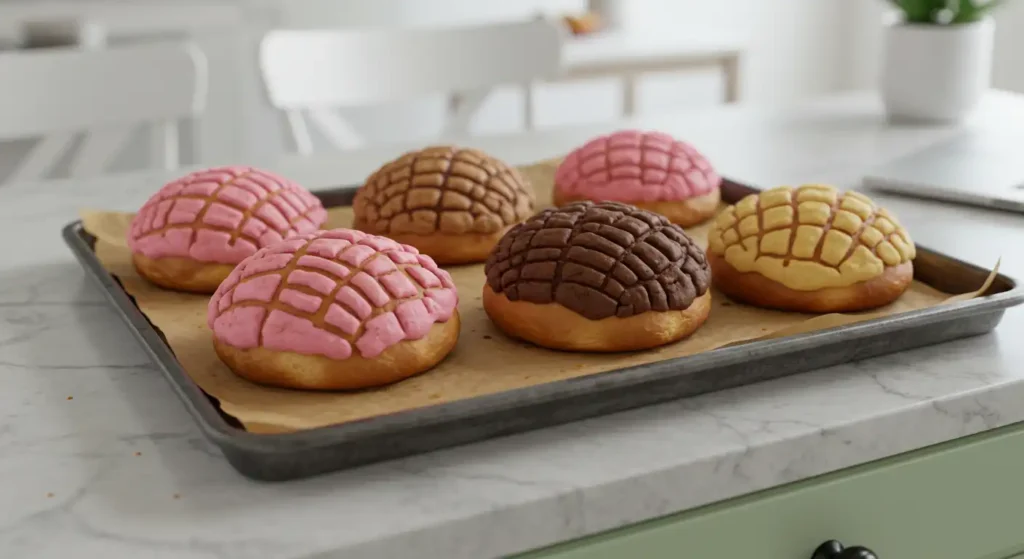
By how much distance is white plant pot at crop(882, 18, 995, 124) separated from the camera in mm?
1632

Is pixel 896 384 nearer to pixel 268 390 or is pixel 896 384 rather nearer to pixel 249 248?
pixel 268 390

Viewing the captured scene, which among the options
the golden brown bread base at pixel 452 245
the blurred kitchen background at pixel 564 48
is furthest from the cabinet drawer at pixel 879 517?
the blurred kitchen background at pixel 564 48

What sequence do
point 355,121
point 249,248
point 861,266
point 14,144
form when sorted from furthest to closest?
point 355,121 → point 14,144 → point 249,248 → point 861,266

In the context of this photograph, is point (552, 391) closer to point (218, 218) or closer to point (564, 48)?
point (218, 218)

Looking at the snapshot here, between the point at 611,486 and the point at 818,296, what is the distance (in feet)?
1.09

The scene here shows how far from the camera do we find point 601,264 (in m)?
0.86

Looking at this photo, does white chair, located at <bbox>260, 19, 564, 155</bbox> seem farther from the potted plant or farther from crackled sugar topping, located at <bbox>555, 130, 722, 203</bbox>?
crackled sugar topping, located at <bbox>555, 130, 722, 203</bbox>

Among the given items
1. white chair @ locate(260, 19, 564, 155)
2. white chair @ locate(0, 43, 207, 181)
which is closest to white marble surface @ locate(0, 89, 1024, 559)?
white chair @ locate(0, 43, 207, 181)

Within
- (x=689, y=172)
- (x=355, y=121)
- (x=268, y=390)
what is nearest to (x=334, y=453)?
(x=268, y=390)

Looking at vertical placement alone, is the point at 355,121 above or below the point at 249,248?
below

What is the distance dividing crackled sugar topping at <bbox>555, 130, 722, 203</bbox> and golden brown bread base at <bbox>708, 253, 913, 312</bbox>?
0.25 m

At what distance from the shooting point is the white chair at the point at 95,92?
1.66 metres

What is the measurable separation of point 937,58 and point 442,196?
36.6 inches

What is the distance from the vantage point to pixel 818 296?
3.01 ft
